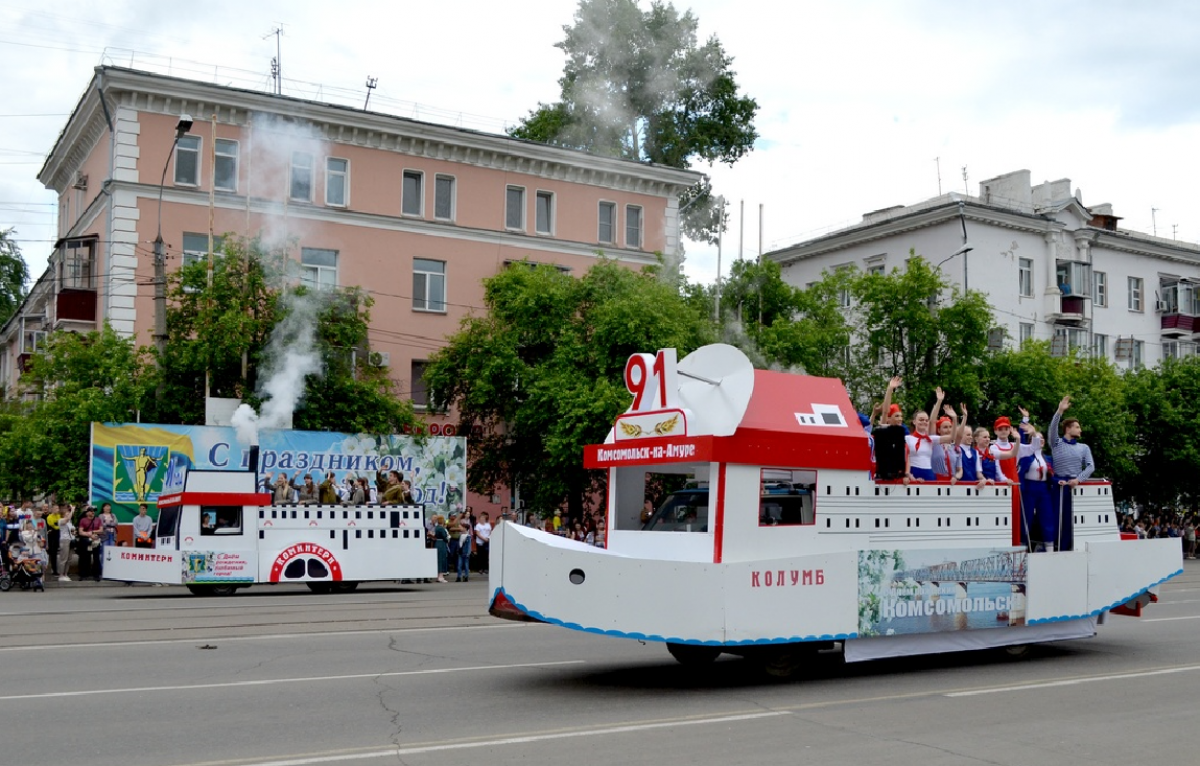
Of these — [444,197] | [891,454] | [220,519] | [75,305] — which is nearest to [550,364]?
[444,197]

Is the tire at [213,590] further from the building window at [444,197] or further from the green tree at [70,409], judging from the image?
the building window at [444,197]

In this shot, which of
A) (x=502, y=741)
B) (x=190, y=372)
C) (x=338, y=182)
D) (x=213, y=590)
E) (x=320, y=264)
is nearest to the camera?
(x=502, y=741)

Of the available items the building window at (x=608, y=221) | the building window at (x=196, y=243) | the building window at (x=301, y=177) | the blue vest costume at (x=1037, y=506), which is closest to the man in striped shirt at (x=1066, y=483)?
the blue vest costume at (x=1037, y=506)

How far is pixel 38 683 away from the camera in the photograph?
10570mm

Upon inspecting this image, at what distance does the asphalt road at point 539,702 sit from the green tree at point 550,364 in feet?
53.7

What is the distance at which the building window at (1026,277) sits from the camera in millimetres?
51875

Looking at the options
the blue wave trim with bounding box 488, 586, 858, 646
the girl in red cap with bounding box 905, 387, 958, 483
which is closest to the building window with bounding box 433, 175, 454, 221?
the girl in red cap with bounding box 905, 387, 958, 483

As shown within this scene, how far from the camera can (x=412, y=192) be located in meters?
39.7

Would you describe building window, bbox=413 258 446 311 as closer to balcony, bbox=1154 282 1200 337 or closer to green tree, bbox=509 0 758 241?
green tree, bbox=509 0 758 241

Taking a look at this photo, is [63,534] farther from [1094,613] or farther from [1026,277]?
[1026,277]

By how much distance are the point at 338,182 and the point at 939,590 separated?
98.1 feet

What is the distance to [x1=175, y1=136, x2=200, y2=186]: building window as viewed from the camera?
1385 inches

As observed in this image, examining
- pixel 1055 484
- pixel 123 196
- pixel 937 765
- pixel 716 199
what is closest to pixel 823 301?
pixel 716 199

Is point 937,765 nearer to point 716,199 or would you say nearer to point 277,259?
point 277,259
